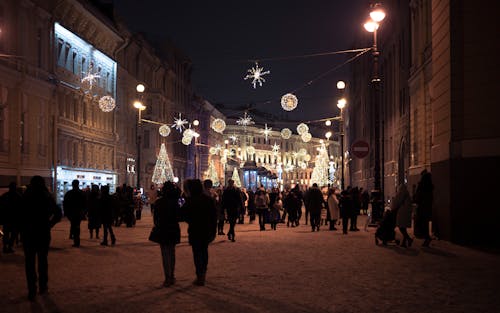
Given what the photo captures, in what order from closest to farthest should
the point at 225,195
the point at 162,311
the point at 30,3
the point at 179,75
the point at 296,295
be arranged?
the point at 162,311 → the point at 296,295 → the point at 225,195 → the point at 30,3 → the point at 179,75

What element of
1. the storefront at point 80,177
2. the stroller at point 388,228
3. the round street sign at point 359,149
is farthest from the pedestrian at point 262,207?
the storefront at point 80,177

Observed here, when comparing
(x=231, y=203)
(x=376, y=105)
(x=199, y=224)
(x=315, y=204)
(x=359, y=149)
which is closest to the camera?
(x=199, y=224)

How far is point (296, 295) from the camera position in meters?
10.7

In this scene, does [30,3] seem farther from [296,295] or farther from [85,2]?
[296,295]

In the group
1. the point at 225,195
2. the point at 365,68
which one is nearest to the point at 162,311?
the point at 225,195

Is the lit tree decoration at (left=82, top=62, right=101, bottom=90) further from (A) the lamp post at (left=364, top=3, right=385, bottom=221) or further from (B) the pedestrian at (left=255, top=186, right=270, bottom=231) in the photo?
(A) the lamp post at (left=364, top=3, right=385, bottom=221)

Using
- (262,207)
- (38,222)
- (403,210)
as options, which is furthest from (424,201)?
(38,222)

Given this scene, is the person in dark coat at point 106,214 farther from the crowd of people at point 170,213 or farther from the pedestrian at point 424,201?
the pedestrian at point 424,201

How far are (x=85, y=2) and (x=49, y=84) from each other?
29.9ft

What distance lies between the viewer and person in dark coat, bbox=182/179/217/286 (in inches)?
471

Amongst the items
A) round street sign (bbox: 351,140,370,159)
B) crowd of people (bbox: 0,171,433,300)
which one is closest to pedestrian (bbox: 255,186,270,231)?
crowd of people (bbox: 0,171,433,300)

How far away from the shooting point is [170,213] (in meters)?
12.2

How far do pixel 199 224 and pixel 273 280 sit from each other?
1.65 metres

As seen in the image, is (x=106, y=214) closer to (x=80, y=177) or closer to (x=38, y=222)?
(x=38, y=222)
